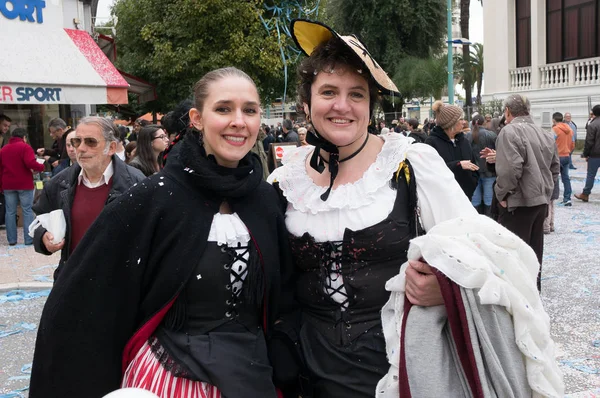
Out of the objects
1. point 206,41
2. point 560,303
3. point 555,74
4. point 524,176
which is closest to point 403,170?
point 524,176

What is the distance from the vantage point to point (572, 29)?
75.8ft

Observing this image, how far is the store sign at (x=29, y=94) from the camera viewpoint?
11.2m

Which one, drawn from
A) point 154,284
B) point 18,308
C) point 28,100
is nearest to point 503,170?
point 154,284

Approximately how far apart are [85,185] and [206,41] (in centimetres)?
1458

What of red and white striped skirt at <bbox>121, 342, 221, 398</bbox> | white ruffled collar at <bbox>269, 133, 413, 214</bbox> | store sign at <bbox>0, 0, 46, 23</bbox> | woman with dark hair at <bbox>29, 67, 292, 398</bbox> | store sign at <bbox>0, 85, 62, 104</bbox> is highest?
store sign at <bbox>0, 0, 46, 23</bbox>

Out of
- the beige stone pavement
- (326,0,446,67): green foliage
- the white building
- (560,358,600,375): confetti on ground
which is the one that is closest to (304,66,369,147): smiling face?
(560,358,600,375): confetti on ground

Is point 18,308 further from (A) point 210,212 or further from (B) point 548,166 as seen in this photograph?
(B) point 548,166

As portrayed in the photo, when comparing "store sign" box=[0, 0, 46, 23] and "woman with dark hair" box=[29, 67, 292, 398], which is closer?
"woman with dark hair" box=[29, 67, 292, 398]

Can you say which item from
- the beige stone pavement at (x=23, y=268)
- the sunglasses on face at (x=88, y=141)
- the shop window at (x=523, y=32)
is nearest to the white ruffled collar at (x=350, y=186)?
the sunglasses on face at (x=88, y=141)

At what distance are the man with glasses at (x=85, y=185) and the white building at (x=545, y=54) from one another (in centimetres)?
1968

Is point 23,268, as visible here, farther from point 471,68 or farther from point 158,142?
point 471,68

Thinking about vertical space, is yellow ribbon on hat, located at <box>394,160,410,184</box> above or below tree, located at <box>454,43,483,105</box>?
below

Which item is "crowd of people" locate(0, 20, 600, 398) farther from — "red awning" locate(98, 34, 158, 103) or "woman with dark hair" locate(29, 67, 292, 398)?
"red awning" locate(98, 34, 158, 103)

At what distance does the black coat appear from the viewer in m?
2.05
